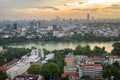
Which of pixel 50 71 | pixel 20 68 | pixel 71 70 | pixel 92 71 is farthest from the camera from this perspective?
pixel 20 68

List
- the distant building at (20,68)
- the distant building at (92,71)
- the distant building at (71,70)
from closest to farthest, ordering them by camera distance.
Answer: the distant building at (71,70) < the distant building at (92,71) < the distant building at (20,68)

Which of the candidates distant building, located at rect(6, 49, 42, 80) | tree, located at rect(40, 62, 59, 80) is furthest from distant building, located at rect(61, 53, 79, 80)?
distant building, located at rect(6, 49, 42, 80)

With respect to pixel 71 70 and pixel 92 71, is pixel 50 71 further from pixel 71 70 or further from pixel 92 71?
pixel 92 71

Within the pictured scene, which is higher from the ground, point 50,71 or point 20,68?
point 50,71

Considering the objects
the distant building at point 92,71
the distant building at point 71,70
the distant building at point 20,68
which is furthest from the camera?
the distant building at point 20,68

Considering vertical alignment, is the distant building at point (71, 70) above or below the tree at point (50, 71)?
below

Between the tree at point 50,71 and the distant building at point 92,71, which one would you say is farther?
the distant building at point 92,71

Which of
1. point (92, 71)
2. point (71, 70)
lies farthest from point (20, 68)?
point (92, 71)

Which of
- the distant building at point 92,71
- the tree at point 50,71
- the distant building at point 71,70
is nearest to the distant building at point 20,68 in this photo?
the tree at point 50,71

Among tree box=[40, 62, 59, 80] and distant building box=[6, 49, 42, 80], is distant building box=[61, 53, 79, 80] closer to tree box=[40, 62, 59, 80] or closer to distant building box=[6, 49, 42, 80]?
tree box=[40, 62, 59, 80]

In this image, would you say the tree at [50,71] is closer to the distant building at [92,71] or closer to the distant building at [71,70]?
the distant building at [71,70]

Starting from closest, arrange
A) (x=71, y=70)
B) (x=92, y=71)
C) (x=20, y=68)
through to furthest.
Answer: (x=92, y=71), (x=71, y=70), (x=20, y=68)
